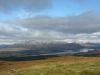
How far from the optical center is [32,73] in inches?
1887

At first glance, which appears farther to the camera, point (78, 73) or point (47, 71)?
point (47, 71)

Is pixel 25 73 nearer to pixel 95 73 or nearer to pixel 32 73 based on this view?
pixel 32 73

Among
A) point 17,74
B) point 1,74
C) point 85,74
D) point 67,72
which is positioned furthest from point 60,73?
point 1,74

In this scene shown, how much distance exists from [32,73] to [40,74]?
7.52 feet

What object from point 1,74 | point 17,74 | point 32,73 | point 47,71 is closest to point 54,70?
point 47,71

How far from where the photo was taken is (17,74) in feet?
159

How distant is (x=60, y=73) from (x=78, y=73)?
11.6ft

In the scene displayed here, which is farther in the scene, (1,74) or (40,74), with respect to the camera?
(1,74)

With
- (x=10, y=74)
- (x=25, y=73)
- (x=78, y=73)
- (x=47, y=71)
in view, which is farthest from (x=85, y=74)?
(x=10, y=74)

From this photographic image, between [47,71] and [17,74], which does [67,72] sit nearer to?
[47,71]

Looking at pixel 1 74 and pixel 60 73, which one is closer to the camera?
pixel 60 73

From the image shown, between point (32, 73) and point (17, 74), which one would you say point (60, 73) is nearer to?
point (32, 73)

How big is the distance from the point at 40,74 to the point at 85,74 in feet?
29.0

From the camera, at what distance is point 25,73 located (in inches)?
1917
